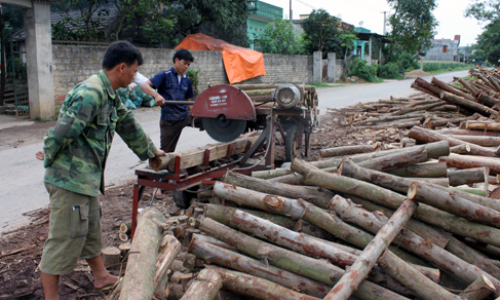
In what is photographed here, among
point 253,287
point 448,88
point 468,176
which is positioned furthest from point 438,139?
point 448,88

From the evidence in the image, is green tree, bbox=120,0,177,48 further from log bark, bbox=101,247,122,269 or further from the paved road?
log bark, bbox=101,247,122,269

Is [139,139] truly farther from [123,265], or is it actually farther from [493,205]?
[493,205]

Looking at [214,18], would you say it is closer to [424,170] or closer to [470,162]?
[470,162]

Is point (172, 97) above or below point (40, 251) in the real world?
above

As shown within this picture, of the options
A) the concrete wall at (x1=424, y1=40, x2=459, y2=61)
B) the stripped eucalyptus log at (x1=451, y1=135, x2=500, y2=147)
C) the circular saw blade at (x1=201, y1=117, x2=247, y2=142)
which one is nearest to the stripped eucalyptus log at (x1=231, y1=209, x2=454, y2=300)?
the circular saw blade at (x1=201, y1=117, x2=247, y2=142)

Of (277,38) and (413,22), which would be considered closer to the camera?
(277,38)

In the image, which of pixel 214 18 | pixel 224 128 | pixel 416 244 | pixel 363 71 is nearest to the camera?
pixel 416 244

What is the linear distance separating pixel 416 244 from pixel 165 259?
1.97 meters

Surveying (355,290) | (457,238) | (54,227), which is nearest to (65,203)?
(54,227)

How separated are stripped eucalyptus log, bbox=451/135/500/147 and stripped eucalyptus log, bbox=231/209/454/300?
5143 millimetres

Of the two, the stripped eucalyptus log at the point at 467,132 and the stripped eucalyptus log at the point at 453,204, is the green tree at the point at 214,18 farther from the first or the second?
the stripped eucalyptus log at the point at 453,204

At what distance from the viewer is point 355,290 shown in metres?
2.74

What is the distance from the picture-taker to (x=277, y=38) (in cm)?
2698

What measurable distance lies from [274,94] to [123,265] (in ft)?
10.9
